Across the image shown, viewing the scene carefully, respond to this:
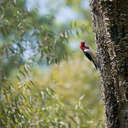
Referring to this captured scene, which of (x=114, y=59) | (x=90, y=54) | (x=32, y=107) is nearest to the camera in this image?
(x=114, y=59)

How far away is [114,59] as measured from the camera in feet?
7.72

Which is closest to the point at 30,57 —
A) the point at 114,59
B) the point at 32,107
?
the point at 32,107

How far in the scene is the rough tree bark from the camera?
2318 millimetres

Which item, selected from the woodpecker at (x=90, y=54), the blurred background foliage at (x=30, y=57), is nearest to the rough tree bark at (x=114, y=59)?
the woodpecker at (x=90, y=54)

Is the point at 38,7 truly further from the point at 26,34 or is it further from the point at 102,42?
the point at 102,42

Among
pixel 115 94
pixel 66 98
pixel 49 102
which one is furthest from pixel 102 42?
pixel 66 98

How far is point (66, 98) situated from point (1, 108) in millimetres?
4850

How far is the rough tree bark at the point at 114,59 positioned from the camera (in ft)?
7.61

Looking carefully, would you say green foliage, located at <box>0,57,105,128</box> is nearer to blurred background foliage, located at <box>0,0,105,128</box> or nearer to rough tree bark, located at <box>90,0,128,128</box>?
blurred background foliage, located at <box>0,0,105,128</box>

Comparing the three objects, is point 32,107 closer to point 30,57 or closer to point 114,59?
point 30,57

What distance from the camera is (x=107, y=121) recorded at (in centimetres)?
243

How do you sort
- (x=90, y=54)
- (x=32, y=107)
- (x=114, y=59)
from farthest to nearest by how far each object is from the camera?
A: (x=32, y=107) → (x=90, y=54) → (x=114, y=59)

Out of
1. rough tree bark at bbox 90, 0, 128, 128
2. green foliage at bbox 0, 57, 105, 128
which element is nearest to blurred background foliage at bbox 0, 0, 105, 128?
green foliage at bbox 0, 57, 105, 128

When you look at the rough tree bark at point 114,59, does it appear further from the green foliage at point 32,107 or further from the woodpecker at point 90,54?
the green foliage at point 32,107
